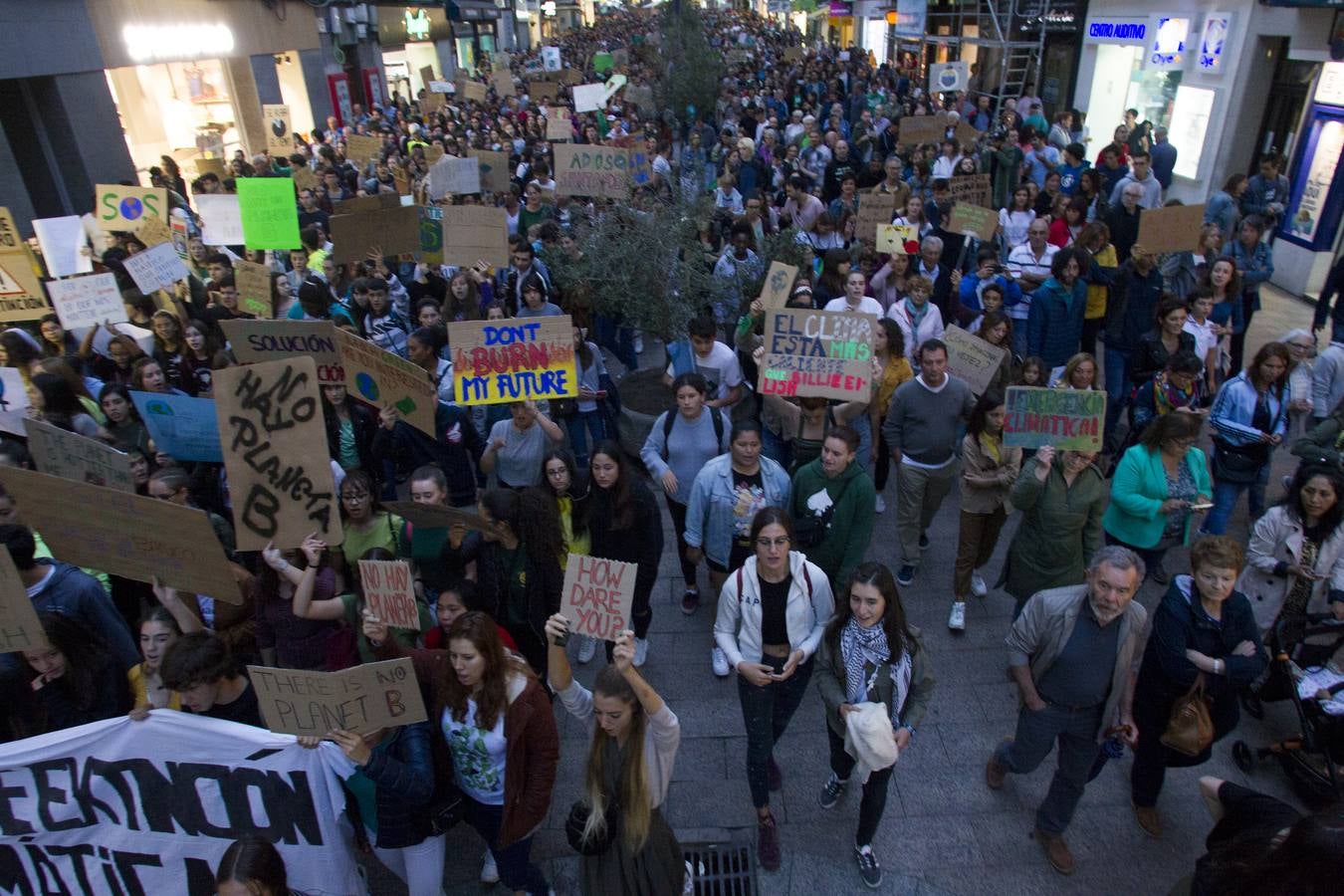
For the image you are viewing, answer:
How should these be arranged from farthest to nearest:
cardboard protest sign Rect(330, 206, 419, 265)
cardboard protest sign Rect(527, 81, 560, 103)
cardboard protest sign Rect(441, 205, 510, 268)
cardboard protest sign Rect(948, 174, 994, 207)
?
cardboard protest sign Rect(527, 81, 560, 103) → cardboard protest sign Rect(948, 174, 994, 207) → cardboard protest sign Rect(330, 206, 419, 265) → cardboard protest sign Rect(441, 205, 510, 268)

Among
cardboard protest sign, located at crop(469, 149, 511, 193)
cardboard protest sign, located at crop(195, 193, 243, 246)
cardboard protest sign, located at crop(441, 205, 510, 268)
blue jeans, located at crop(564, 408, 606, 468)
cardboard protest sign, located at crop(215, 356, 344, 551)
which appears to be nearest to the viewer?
cardboard protest sign, located at crop(215, 356, 344, 551)

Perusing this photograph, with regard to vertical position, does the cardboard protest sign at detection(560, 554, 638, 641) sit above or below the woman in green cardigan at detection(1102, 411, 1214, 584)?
above

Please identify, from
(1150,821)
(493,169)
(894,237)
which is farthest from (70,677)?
(493,169)

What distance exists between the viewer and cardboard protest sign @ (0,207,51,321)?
770 cm

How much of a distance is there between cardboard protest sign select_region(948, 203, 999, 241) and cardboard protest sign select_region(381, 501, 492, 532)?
6506 mm

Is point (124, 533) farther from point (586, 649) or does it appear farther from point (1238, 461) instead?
point (1238, 461)

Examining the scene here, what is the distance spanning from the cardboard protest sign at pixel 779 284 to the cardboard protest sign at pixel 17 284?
6.64m

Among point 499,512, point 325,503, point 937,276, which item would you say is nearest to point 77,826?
point 325,503

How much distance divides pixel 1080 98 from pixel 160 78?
72.7ft

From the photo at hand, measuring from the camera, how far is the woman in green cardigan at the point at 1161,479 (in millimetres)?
4777

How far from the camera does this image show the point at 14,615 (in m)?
3.64

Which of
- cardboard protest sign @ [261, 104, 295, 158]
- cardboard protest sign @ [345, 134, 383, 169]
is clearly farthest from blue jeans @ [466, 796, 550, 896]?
cardboard protest sign @ [261, 104, 295, 158]

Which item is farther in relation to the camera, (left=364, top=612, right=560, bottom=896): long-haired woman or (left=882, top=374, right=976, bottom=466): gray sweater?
(left=882, top=374, right=976, bottom=466): gray sweater

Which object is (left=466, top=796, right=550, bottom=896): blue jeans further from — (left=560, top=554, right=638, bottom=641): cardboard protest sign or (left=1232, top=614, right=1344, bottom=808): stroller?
(left=1232, top=614, right=1344, bottom=808): stroller
